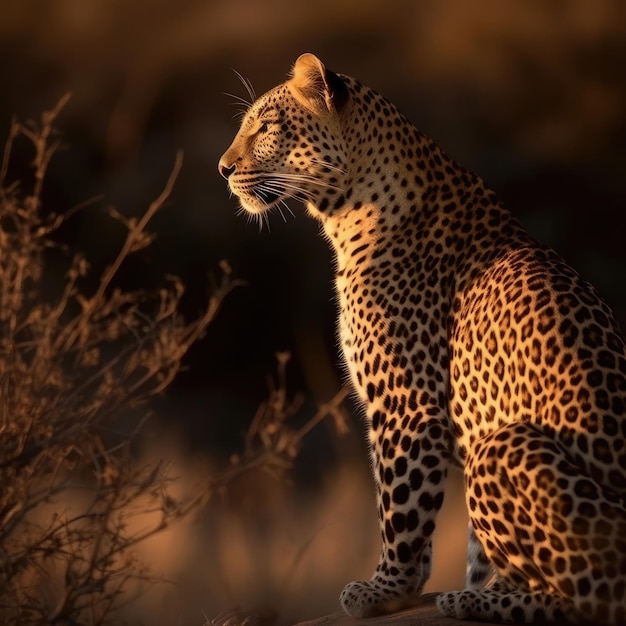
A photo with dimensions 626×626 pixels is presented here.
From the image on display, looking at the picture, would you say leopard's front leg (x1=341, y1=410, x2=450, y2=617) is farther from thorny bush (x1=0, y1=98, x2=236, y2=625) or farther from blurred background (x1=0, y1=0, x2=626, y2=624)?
blurred background (x1=0, y1=0, x2=626, y2=624)

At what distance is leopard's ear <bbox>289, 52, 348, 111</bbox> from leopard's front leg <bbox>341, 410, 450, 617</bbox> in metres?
1.44

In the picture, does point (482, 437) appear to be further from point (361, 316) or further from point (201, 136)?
point (201, 136)

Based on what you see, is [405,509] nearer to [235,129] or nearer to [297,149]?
[297,149]

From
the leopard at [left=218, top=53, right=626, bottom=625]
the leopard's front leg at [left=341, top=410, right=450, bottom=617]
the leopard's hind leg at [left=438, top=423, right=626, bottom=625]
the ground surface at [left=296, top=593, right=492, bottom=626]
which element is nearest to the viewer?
the leopard's hind leg at [left=438, top=423, right=626, bottom=625]

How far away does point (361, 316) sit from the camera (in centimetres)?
669

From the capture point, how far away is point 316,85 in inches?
279

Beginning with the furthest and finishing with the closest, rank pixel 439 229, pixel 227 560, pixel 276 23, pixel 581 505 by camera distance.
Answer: pixel 276 23, pixel 227 560, pixel 439 229, pixel 581 505

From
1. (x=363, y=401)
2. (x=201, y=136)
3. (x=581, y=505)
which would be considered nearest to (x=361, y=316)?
(x=363, y=401)

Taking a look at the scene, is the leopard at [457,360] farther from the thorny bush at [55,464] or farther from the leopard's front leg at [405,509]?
the thorny bush at [55,464]

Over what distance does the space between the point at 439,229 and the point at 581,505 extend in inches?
68.2

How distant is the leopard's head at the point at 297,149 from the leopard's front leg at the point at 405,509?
46.0 inches

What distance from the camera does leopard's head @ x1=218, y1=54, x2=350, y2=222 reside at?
698 cm

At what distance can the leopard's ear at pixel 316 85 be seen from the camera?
23.0 ft

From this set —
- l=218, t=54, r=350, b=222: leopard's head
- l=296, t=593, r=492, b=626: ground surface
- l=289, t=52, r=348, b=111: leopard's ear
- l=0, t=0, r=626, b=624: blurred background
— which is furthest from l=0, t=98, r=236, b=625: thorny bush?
l=0, t=0, r=626, b=624: blurred background
